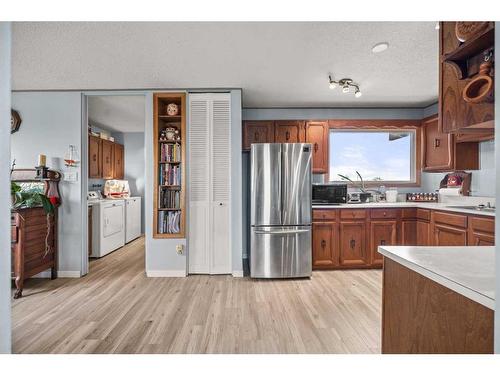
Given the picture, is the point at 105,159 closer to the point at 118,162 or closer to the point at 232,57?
the point at 118,162

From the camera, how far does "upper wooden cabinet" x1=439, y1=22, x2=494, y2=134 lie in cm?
87

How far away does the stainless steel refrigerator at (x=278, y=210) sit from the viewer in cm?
324

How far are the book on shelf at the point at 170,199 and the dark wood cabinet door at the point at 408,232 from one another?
2.94 metres

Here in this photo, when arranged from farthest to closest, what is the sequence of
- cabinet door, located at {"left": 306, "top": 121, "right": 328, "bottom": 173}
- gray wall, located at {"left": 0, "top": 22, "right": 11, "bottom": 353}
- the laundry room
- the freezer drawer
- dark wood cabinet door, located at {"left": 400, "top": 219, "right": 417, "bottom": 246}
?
the laundry room
cabinet door, located at {"left": 306, "top": 121, "right": 328, "bottom": 173}
dark wood cabinet door, located at {"left": 400, "top": 219, "right": 417, "bottom": 246}
the freezer drawer
gray wall, located at {"left": 0, "top": 22, "right": 11, "bottom": 353}

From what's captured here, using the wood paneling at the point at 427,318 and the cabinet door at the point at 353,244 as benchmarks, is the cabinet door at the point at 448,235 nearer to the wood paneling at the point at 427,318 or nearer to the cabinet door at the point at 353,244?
the cabinet door at the point at 353,244

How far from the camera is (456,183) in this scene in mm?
3557

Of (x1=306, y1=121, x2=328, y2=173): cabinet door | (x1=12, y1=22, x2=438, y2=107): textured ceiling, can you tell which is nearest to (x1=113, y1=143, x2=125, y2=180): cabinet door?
A: (x1=12, y1=22, x2=438, y2=107): textured ceiling

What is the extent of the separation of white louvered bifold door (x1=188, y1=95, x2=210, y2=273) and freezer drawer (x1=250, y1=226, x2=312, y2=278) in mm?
617

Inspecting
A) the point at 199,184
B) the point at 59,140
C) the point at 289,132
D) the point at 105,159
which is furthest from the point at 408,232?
the point at 105,159

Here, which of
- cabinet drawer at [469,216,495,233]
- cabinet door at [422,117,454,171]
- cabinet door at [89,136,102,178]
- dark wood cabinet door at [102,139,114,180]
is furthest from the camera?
dark wood cabinet door at [102,139,114,180]

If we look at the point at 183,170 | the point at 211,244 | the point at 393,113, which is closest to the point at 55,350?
the point at 211,244

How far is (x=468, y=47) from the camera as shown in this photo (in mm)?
873

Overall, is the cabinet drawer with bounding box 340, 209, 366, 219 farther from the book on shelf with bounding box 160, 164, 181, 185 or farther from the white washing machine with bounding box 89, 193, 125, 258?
the white washing machine with bounding box 89, 193, 125, 258

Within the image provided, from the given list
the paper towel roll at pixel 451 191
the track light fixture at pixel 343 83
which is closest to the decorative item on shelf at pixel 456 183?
the paper towel roll at pixel 451 191
